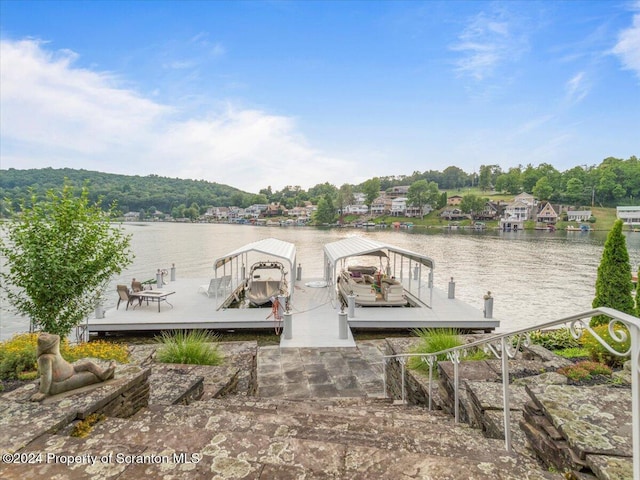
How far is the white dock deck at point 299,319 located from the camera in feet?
31.8

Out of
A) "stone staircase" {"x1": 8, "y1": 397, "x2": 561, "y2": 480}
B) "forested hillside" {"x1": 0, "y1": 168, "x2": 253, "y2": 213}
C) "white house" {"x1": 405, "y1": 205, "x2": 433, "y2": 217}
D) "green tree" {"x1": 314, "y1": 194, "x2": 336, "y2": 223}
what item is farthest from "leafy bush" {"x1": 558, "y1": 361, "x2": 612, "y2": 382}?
"white house" {"x1": 405, "y1": 205, "x2": 433, "y2": 217}

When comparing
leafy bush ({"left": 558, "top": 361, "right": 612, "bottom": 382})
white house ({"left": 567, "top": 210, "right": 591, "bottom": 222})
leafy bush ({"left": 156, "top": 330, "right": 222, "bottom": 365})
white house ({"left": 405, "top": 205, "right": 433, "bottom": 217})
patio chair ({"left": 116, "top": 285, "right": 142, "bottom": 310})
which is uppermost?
white house ({"left": 405, "top": 205, "right": 433, "bottom": 217})

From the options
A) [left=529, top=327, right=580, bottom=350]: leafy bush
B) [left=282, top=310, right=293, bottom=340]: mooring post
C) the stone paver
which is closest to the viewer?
the stone paver

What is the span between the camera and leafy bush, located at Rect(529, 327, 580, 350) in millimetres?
8625

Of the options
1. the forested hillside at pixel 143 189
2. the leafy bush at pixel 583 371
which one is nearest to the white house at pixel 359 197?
the forested hillside at pixel 143 189

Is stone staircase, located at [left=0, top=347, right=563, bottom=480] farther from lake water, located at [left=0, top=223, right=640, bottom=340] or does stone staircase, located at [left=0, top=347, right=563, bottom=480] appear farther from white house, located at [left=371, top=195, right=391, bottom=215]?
white house, located at [left=371, top=195, right=391, bottom=215]

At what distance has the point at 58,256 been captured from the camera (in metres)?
6.64

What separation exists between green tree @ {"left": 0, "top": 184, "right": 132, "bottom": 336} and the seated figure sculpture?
4.89 metres

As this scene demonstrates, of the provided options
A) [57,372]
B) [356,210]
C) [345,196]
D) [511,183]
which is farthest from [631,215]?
[57,372]

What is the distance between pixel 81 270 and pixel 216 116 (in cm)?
2964

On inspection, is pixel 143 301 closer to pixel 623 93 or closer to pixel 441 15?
pixel 441 15

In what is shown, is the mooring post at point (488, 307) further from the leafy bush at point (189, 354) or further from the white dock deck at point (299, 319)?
the leafy bush at point (189, 354)

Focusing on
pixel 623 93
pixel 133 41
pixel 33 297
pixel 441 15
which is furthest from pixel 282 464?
pixel 623 93

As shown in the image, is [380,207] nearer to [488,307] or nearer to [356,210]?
[356,210]
